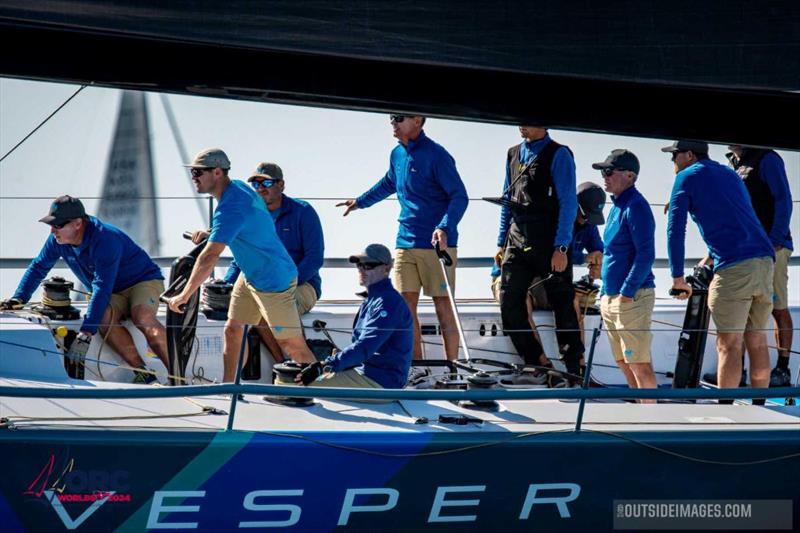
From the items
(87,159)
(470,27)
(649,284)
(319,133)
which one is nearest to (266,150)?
(319,133)

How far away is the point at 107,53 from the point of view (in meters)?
2.52

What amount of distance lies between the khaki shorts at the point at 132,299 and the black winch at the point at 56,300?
166mm

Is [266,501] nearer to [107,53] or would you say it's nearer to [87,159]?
[107,53]

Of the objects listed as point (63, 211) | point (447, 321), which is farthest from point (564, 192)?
point (63, 211)

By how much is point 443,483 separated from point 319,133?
7547 mm

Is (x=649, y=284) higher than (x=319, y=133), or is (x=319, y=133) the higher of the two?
(x=319, y=133)

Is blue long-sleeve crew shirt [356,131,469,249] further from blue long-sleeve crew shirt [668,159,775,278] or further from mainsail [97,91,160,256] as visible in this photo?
mainsail [97,91,160,256]

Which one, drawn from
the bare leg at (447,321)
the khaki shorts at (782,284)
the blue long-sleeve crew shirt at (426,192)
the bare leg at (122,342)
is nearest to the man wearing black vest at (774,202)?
the khaki shorts at (782,284)

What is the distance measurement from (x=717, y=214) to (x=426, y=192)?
1248 mm

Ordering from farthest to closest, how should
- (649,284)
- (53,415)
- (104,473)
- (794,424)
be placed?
(649,284), (794,424), (53,415), (104,473)

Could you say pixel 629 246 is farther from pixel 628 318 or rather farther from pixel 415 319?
pixel 415 319

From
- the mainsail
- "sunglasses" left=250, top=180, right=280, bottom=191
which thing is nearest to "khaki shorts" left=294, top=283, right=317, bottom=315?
"sunglasses" left=250, top=180, right=280, bottom=191

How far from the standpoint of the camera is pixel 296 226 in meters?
4.92

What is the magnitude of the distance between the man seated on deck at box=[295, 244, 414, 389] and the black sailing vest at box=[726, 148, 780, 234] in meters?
1.74
